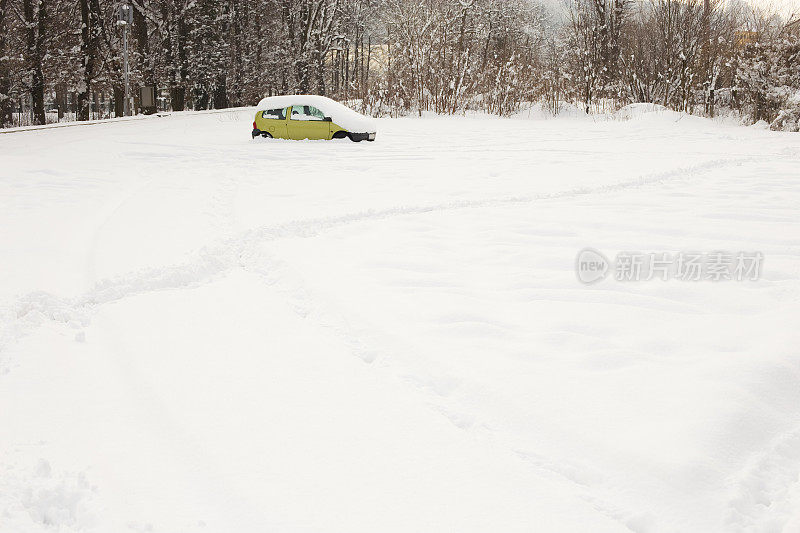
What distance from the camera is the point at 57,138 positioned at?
688 inches

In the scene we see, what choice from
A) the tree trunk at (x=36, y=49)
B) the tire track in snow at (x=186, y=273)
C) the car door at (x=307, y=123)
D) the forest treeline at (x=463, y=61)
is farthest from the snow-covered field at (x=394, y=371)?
the tree trunk at (x=36, y=49)

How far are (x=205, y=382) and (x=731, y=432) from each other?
108 inches

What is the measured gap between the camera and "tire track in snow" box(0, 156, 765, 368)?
4.53m

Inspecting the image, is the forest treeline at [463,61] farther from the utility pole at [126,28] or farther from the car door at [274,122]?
the car door at [274,122]

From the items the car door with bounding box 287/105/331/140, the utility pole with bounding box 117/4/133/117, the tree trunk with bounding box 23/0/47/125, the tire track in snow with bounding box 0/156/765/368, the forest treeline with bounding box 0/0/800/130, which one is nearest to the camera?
the tire track in snow with bounding box 0/156/765/368

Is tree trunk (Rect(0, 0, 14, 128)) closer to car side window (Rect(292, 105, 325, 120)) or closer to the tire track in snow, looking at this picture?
car side window (Rect(292, 105, 325, 120))

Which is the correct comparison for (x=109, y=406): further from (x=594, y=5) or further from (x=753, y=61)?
(x=594, y=5)

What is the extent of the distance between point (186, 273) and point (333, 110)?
42.6ft

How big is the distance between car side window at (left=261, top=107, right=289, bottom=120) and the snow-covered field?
33.7 feet

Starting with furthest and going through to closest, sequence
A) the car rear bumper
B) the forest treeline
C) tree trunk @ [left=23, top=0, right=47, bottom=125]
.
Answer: tree trunk @ [left=23, top=0, right=47, bottom=125], the forest treeline, the car rear bumper

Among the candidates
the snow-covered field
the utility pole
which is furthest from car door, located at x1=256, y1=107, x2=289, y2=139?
the utility pole

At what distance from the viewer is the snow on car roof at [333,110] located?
57.5 ft

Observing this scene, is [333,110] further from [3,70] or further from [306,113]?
[3,70]

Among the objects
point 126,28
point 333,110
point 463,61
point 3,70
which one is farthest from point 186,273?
point 126,28
